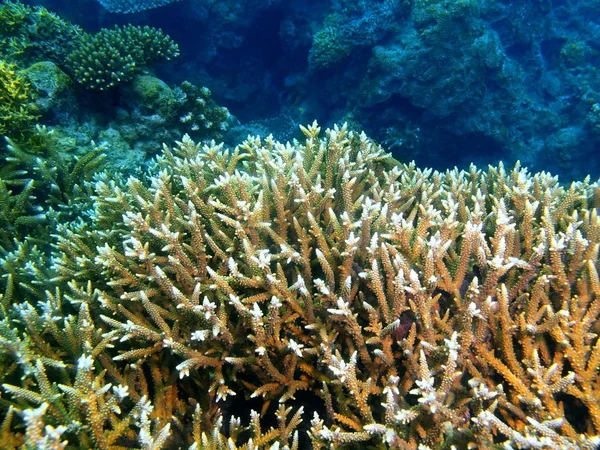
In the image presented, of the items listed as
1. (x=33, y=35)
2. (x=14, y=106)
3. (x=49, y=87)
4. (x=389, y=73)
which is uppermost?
(x=389, y=73)

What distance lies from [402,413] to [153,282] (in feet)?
6.57

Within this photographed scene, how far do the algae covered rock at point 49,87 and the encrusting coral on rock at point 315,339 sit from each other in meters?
4.53

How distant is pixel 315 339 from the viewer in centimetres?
259

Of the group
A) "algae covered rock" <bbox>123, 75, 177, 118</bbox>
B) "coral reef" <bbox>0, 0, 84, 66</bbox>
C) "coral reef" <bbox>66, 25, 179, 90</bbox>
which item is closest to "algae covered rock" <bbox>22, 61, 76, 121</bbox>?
"coral reef" <bbox>66, 25, 179, 90</bbox>

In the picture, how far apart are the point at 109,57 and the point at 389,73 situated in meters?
7.53

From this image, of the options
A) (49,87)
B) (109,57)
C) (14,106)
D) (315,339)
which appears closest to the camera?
(315,339)

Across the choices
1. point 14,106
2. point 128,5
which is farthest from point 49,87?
point 128,5

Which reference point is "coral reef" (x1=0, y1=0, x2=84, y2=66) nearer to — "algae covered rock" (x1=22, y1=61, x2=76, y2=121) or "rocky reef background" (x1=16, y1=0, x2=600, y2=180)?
"algae covered rock" (x1=22, y1=61, x2=76, y2=121)

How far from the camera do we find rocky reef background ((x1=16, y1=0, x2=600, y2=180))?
433 inches

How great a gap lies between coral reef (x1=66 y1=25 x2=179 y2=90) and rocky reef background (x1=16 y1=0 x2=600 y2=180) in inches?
132

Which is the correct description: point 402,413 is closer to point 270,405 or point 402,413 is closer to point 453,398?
point 453,398

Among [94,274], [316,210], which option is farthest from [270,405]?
[94,274]

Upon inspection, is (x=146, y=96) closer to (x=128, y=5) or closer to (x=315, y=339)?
(x=128, y=5)

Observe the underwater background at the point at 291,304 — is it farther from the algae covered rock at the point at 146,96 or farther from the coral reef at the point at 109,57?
the algae covered rock at the point at 146,96
